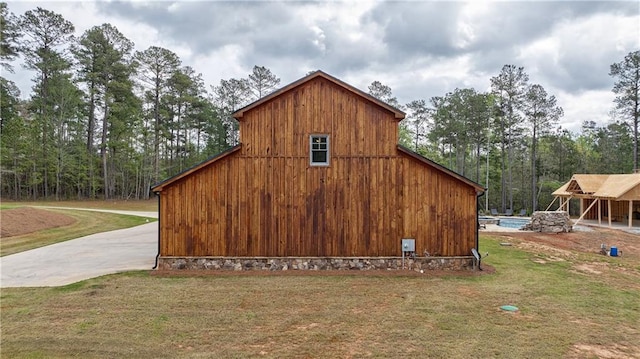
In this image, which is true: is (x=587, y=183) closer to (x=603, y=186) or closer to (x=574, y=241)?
(x=603, y=186)

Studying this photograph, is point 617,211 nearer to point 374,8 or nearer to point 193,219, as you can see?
point 374,8

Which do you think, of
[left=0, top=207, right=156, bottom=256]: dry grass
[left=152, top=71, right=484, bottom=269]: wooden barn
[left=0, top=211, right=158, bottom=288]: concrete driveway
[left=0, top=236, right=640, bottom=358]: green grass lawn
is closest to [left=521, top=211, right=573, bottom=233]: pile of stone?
[left=0, top=236, right=640, bottom=358]: green grass lawn

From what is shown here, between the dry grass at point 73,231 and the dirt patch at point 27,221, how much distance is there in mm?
438

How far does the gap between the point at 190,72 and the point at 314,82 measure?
36676mm

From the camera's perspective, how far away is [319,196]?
9.66 metres

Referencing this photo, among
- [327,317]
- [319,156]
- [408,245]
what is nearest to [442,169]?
[408,245]

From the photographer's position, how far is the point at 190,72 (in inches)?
1593

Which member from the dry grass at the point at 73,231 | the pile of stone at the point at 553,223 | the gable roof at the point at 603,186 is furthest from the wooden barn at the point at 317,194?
the gable roof at the point at 603,186

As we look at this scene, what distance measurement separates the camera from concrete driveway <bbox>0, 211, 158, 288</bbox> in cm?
864

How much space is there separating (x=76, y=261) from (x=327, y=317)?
376 inches

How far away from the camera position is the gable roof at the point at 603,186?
2048 centimetres

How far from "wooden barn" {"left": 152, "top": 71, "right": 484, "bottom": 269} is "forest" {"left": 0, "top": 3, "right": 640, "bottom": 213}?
26.9m

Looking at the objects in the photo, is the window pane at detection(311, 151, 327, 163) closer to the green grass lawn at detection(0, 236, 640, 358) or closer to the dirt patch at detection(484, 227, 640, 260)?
the green grass lawn at detection(0, 236, 640, 358)

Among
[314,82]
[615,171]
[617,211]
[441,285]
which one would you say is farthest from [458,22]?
[615,171]
